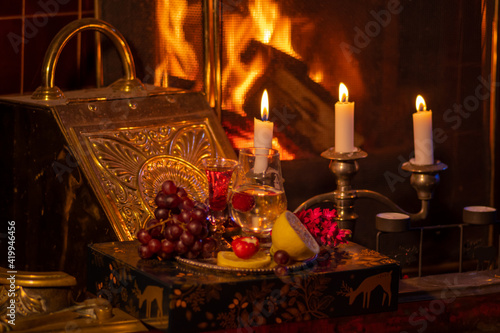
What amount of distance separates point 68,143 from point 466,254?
1.20 m

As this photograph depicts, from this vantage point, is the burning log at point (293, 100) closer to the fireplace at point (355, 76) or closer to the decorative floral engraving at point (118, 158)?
the fireplace at point (355, 76)

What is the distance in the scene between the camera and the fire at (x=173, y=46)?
1.92 metres

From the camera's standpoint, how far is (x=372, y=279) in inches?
50.9

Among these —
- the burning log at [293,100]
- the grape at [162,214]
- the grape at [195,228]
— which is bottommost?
the grape at [195,228]

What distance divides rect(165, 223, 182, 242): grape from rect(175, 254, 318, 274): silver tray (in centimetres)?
3

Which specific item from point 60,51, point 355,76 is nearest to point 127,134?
point 60,51

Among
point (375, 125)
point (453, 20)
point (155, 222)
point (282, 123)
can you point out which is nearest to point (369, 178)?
point (375, 125)

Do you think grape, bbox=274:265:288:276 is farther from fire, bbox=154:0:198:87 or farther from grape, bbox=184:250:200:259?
fire, bbox=154:0:198:87

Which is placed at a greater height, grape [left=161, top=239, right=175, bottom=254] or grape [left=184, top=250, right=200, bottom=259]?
grape [left=161, top=239, right=175, bottom=254]

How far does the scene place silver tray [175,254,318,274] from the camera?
1226mm

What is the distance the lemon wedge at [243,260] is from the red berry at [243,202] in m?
0.09
